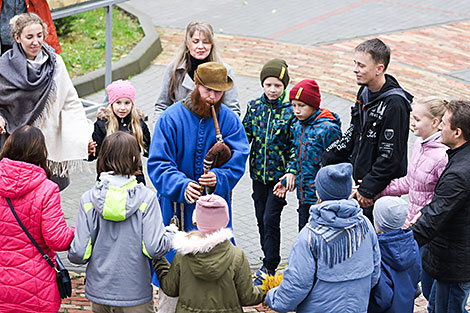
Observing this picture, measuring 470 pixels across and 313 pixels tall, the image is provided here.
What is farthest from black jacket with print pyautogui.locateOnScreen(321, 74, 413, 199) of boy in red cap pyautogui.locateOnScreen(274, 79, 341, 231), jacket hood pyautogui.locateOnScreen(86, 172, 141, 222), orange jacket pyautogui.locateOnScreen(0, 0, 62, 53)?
A: orange jacket pyautogui.locateOnScreen(0, 0, 62, 53)

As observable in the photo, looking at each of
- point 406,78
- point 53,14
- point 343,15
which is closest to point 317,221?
point 53,14

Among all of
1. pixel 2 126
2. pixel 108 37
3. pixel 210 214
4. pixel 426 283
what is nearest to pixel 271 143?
pixel 426 283

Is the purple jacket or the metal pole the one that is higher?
the purple jacket

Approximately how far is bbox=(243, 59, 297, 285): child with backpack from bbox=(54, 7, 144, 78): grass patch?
6198 millimetres

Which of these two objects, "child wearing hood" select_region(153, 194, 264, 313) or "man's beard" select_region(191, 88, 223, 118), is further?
"man's beard" select_region(191, 88, 223, 118)

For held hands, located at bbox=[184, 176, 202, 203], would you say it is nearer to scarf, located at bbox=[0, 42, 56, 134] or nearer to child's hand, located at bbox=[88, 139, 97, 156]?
child's hand, located at bbox=[88, 139, 97, 156]

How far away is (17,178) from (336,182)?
1.98 m

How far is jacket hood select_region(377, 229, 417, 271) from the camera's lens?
4434 millimetres

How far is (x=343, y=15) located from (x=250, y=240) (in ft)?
31.2

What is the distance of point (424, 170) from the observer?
17.5ft

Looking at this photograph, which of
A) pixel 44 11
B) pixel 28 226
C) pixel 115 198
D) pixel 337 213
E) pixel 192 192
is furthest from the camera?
pixel 44 11

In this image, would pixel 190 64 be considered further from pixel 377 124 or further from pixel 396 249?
pixel 396 249

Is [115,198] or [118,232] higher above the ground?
[115,198]

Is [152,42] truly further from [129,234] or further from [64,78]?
[129,234]
